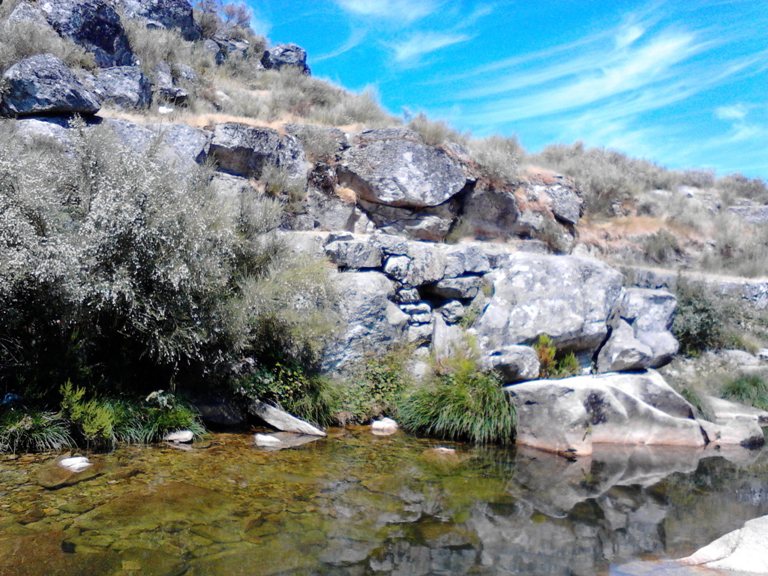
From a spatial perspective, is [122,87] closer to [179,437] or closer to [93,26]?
[93,26]

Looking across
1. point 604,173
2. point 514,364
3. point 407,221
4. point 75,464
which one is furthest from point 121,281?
point 604,173

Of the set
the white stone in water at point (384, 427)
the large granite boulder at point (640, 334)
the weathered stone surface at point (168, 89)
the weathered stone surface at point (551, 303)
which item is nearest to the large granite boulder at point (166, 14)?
the weathered stone surface at point (168, 89)

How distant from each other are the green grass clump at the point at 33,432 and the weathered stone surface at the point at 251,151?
27.7 ft

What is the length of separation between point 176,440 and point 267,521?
311 centimetres

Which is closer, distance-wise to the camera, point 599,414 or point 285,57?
point 599,414

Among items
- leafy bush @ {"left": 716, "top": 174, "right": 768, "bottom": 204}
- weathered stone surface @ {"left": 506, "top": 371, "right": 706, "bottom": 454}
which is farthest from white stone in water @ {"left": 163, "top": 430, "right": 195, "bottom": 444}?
leafy bush @ {"left": 716, "top": 174, "right": 768, "bottom": 204}

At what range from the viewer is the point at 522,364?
10.6 metres

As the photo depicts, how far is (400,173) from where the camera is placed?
16062mm

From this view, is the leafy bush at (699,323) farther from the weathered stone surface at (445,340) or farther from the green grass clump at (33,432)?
the green grass clump at (33,432)

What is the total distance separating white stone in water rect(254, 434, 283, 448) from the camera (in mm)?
8709

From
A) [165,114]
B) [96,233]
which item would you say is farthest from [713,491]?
[165,114]

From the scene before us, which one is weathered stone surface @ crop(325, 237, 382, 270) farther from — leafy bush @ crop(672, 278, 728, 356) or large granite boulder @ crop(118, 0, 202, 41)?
large granite boulder @ crop(118, 0, 202, 41)

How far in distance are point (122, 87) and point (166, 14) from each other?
1116 centimetres

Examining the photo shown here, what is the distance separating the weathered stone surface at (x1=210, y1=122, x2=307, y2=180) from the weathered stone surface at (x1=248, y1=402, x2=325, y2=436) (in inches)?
290
